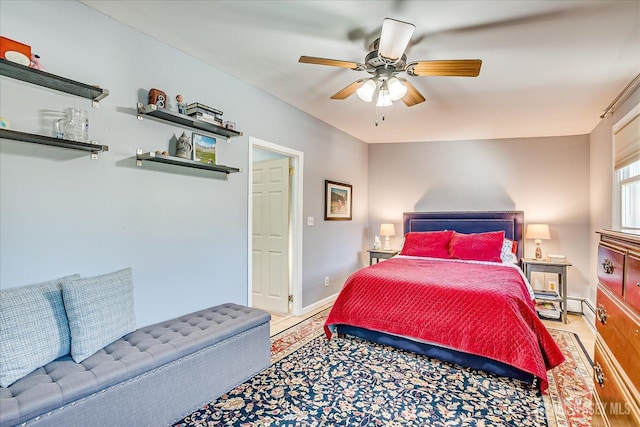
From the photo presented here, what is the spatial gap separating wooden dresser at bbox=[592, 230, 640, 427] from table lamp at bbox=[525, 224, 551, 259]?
339 cm

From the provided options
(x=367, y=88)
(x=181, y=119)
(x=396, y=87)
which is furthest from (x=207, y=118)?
(x=396, y=87)

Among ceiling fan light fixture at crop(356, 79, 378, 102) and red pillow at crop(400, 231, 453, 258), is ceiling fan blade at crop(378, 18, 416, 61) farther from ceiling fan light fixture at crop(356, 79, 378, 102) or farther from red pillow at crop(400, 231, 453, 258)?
red pillow at crop(400, 231, 453, 258)

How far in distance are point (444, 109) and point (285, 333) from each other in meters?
3.04

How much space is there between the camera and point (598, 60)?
2492 mm

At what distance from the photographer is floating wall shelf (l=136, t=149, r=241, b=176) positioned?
7.40 ft

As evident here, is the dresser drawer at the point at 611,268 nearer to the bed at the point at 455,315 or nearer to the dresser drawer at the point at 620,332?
the dresser drawer at the point at 620,332

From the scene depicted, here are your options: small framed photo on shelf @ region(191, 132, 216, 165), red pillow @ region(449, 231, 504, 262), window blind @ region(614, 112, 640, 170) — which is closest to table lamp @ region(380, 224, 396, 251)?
red pillow @ region(449, 231, 504, 262)

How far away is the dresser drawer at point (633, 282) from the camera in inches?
38.5

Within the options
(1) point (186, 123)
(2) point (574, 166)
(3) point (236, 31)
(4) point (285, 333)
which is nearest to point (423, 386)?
(4) point (285, 333)

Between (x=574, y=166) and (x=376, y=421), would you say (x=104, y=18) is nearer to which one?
(x=376, y=421)

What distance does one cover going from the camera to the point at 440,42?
232cm

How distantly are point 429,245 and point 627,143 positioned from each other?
2278mm

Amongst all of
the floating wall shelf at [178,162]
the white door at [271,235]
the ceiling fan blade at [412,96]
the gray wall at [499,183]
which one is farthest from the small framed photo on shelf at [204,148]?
the gray wall at [499,183]

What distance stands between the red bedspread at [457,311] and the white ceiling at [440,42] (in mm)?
1814
